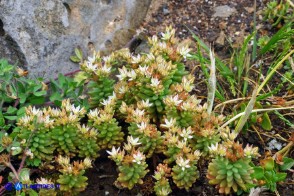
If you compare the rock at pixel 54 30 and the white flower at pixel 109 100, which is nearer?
the white flower at pixel 109 100

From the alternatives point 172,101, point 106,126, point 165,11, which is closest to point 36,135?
point 106,126

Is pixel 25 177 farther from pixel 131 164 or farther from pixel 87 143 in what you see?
pixel 131 164

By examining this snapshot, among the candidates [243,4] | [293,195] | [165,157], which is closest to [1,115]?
[165,157]

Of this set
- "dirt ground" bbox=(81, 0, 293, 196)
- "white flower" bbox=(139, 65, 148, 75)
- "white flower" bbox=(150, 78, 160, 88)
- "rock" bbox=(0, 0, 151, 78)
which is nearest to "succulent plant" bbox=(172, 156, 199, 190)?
"white flower" bbox=(150, 78, 160, 88)

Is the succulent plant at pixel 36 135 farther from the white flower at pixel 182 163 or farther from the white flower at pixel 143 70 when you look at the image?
the white flower at pixel 182 163

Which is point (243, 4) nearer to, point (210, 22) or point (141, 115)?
point (210, 22)

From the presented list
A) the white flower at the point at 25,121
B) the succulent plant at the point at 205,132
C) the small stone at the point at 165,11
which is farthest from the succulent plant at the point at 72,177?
the small stone at the point at 165,11
